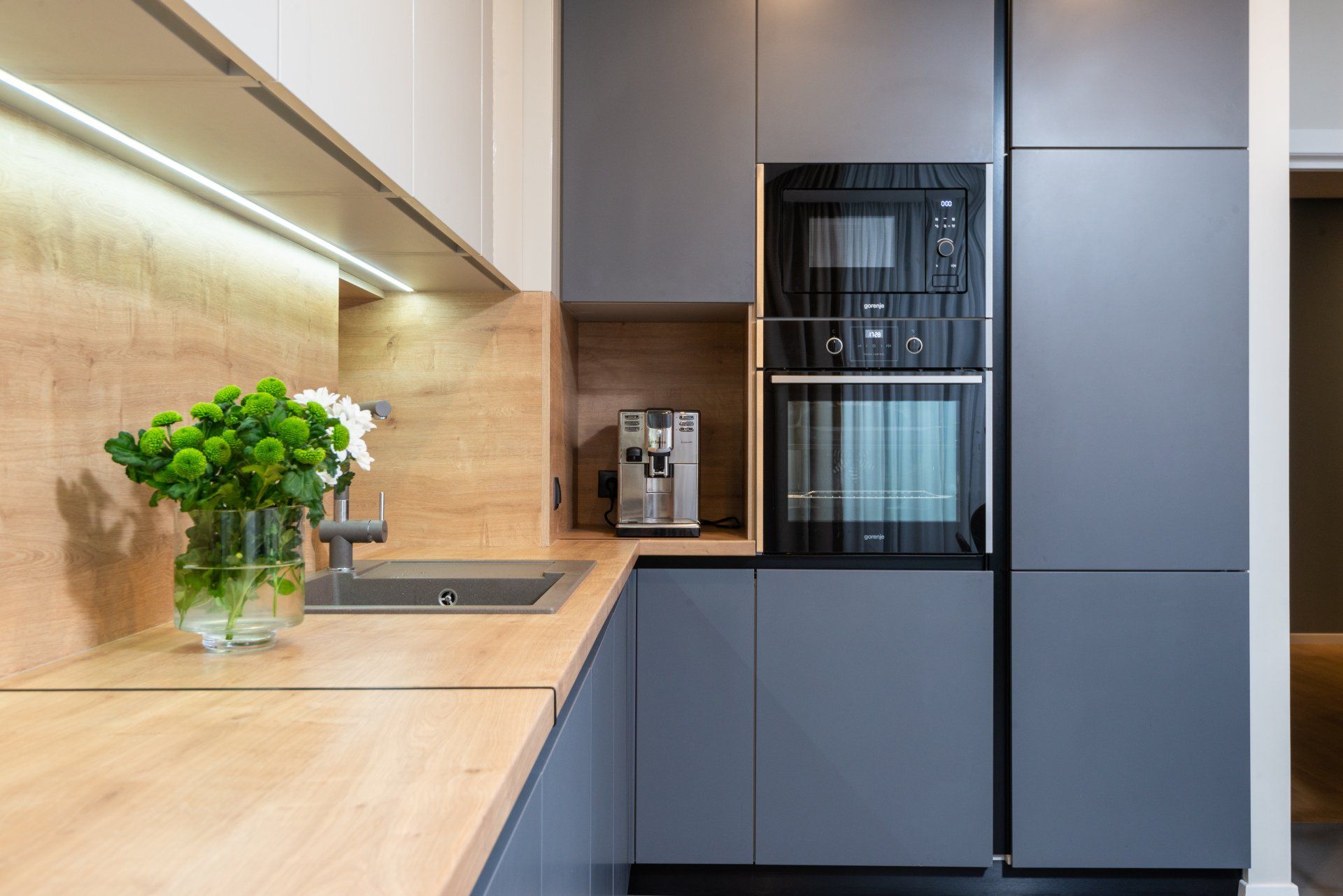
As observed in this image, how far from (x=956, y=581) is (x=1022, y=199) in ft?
3.18

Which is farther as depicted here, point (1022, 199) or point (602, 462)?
point (602, 462)

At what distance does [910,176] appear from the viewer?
233 centimetres

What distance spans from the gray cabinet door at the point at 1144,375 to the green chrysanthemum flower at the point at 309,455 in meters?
1.73

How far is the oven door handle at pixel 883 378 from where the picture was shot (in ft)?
7.56

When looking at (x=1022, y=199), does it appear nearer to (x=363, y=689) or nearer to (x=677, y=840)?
(x=677, y=840)

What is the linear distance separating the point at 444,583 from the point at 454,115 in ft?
3.00

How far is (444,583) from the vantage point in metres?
1.88

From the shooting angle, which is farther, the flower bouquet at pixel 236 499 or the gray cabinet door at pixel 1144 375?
the gray cabinet door at pixel 1144 375

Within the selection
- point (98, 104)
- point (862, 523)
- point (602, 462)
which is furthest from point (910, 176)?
point (98, 104)

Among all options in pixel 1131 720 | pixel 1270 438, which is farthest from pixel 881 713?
pixel 1270 438

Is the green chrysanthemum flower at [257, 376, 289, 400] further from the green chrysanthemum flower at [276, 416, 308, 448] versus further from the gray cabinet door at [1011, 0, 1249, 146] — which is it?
the gray cabinet door at [1011, 0, 1249, 146]

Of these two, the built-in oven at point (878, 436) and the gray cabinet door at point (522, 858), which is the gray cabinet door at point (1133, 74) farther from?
the gray cabinet door at point (522, 858)

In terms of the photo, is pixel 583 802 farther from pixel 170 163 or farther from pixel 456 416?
pixel 456 416

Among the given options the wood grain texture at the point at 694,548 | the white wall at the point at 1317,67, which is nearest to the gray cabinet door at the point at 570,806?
the wood grain texture at the point at 694,548
